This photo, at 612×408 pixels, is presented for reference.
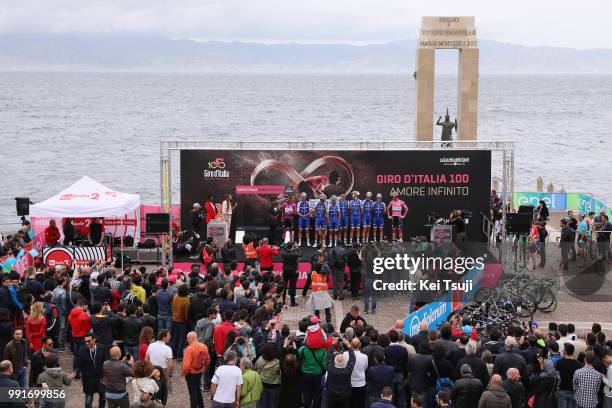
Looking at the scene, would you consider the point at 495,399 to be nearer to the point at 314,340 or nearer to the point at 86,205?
the point at 314,340

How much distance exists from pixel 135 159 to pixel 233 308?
76.3m

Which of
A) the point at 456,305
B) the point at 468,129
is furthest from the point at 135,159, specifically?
the point at 456,305

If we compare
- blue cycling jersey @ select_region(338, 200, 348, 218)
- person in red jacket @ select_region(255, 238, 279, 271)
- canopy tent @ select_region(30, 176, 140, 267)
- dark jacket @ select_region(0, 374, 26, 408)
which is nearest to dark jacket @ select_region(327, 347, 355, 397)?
dark jacket @ select_region(0, 374, 26, 408)

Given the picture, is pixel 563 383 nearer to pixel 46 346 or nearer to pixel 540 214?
pixel 46 346

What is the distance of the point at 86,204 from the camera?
24984 millimetres

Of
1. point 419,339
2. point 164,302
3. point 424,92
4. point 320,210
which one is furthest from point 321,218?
point 419,339

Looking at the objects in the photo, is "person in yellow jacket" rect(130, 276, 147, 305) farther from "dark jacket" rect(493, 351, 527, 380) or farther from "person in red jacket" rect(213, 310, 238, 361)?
"dark jacket" rect(493, 351, 527, 380)

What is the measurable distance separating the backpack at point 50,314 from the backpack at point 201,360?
346 cm

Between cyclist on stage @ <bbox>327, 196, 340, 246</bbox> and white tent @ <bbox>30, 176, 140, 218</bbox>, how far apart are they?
4.80 metres

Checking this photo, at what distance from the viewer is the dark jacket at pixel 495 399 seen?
42.3 ft

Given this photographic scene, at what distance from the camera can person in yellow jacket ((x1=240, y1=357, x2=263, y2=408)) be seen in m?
13.7

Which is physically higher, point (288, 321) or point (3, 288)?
point (3, 288)

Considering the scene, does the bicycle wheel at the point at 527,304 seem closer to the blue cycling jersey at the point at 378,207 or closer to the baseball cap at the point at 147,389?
the blue cycling jersey at the point at 378,207

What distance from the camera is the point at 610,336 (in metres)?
19.9
